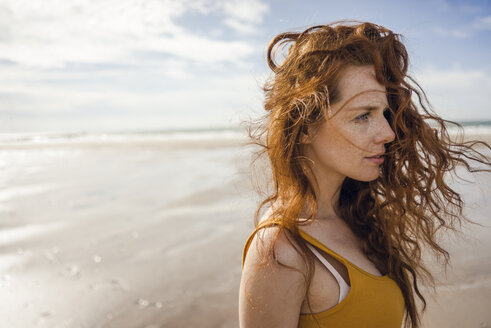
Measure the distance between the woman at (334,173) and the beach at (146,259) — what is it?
1.80m

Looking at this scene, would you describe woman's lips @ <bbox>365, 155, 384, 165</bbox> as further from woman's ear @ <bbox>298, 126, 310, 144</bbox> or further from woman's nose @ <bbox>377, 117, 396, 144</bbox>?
woman's ear @ <bbox>298, 126, 310, 144</bbox>

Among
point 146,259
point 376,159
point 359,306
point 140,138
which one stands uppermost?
point 376,159

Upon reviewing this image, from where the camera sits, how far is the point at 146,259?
14.8ft

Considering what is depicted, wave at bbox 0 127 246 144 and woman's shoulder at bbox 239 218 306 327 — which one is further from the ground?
woman's shoulder at bbox 239 218 306 327

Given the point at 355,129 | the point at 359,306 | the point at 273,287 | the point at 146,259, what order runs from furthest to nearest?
the point at 146,259, the point at 355,129, the point at 359,306, the point at 273,287

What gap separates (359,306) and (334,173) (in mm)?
660

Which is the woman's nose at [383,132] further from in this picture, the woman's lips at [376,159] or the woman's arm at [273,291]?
the woman's arm at [273,291]

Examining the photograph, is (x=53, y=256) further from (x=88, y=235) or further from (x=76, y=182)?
(x=76, y=182)

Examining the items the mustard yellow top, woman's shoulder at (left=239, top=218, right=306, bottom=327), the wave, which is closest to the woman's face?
the mustard yellow top

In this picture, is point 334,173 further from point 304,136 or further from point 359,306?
point 359,306

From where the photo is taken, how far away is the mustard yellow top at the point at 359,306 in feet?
4.84

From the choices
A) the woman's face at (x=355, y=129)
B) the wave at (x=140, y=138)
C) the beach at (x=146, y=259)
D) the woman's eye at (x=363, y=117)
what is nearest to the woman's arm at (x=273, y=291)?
the woman's face at (x=355, y=129)

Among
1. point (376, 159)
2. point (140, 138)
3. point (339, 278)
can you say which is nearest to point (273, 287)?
point (339, 278)

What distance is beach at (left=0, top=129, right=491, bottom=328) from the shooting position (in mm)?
3289
